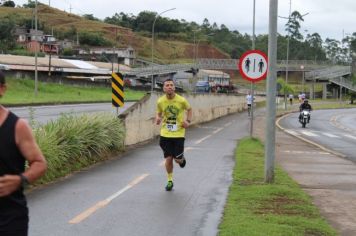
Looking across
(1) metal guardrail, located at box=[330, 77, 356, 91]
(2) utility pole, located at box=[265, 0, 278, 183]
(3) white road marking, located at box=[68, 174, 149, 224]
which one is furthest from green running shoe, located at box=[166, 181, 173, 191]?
(1) metal guardrail, located at box=[330, 77, 356, 91]

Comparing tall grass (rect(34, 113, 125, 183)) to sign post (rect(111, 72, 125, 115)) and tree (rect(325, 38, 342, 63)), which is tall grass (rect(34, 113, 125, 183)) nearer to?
sign post (rect(111, 72, 125, 115))

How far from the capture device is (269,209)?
832 centimetres

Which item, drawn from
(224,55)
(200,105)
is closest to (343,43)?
(224,55)

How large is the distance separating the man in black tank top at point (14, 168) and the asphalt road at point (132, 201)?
10.3 ft

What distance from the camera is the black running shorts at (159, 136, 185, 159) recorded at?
401 inches

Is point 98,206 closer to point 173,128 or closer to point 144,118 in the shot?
point 173,128

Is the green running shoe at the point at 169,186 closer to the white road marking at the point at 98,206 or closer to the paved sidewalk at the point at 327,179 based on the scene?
the white road marking at the point at 98,206

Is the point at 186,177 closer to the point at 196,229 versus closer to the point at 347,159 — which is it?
the point at 196,229

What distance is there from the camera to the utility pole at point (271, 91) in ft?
33.9

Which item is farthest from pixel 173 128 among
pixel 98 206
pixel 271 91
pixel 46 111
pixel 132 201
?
pixel 46 111

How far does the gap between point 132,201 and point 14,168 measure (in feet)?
17.3

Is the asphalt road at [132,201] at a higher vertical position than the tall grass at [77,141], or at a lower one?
lower

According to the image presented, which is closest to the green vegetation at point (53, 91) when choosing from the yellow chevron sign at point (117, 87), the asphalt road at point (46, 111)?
the asphalt road at point (46, 111)

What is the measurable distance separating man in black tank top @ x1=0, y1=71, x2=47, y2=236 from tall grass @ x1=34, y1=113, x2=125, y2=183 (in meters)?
6.58
